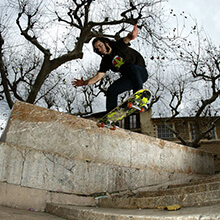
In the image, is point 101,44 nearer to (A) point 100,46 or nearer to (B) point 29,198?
(A) point 100,46

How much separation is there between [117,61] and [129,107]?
2.64 ft

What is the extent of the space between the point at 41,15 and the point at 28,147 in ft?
28.6

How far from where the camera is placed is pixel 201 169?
6098 mm

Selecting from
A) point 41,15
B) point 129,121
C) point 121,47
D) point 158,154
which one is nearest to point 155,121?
point 129,121

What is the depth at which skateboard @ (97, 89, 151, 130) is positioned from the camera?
334 cm

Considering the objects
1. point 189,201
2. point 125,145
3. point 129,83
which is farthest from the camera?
point 125,145

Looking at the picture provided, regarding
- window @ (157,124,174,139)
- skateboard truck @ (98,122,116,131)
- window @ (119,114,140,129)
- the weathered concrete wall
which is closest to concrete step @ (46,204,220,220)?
the weathered concrete wall

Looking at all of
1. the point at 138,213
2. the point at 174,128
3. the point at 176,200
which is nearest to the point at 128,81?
the point at 176,200

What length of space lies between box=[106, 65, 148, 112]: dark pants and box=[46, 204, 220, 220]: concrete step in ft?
5.86

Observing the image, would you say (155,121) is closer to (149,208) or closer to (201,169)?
(201,169)

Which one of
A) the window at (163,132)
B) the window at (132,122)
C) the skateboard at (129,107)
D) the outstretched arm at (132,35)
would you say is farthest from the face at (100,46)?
the window at (132,122)

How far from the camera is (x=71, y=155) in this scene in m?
3.43

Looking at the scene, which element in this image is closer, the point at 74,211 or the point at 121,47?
the point at 74,211

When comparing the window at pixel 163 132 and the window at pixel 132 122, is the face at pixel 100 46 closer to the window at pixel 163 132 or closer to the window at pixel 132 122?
the window at pixel 163 132
